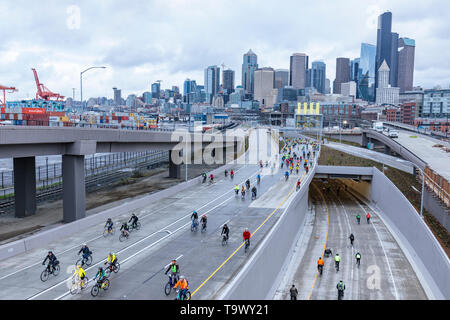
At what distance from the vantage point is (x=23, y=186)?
33406 mm

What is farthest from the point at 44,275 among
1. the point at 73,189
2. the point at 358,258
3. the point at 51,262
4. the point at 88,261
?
the point at 358,258

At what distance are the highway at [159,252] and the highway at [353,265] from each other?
4.85 meters

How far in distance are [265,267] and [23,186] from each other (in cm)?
2228

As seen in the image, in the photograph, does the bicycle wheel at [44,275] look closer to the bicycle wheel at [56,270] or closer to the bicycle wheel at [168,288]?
the bicycle wheel at [56,270]

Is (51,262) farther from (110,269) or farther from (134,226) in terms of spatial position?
(134,226)

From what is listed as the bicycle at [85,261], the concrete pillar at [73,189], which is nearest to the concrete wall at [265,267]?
the bicycle at [85,261]

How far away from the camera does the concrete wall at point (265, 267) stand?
55.6 feet

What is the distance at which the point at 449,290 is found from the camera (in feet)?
76.6

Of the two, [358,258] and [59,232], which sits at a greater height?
[59,232]

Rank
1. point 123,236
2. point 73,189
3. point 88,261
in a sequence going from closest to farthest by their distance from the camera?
1. point 88,261
2. point 123,236
3. point 73,189
